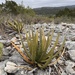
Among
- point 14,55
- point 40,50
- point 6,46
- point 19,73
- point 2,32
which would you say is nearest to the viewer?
point 19,73

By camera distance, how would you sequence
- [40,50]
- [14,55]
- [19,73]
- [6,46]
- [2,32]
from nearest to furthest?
[19,73], [40,50], [14,55], [6,46], [2,32]

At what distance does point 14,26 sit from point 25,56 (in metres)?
2.52

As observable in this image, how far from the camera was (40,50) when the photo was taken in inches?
137

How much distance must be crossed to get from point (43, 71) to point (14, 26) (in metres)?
2.84

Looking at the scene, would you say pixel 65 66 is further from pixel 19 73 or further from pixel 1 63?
pixel 1 63

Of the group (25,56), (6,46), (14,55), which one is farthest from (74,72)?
(6,46)

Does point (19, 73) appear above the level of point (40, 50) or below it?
below

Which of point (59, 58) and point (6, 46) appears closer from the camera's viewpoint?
point (59, 58)

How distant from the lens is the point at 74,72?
3314 mm

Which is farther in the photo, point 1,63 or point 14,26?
point 14,26

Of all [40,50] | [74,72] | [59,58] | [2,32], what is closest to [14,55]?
[40,50]

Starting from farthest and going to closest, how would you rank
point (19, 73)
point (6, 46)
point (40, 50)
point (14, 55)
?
1. point (6, 46)
2. point (14, 55)
3. point (40, 50)
4. point (19, 73)

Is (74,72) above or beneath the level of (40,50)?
beneath

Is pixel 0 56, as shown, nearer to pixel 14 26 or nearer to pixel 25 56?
pixel 25 56
